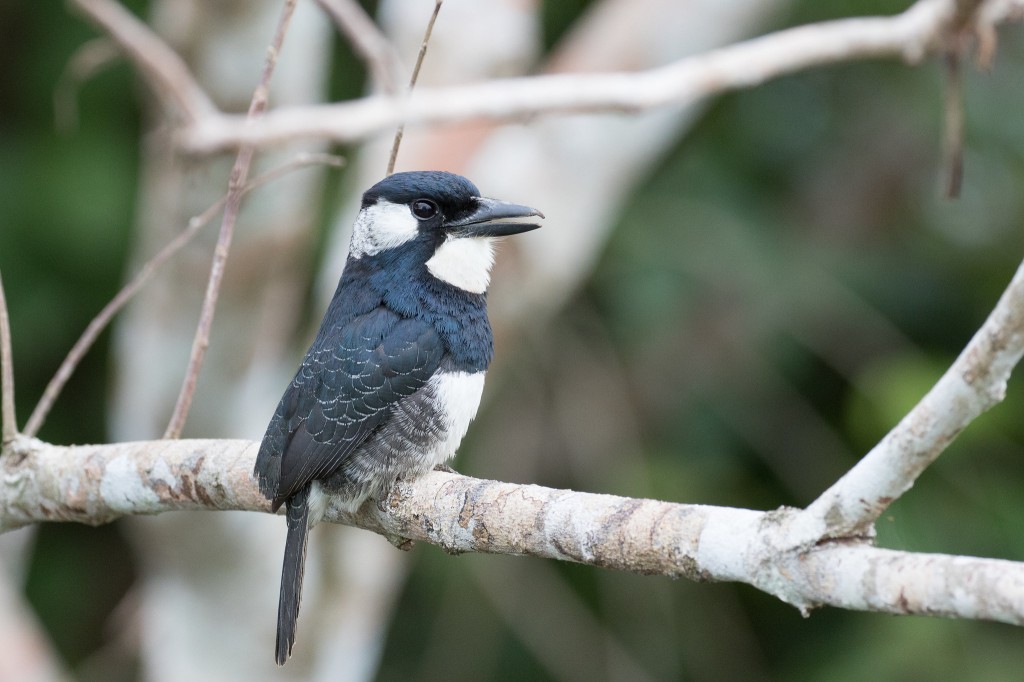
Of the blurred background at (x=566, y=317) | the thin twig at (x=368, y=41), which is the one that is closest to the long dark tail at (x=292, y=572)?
the thin twig at (x=368, y=41)

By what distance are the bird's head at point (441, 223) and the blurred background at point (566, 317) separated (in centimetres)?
160

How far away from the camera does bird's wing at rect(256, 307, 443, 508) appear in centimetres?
270

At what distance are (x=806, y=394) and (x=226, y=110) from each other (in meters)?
2.96

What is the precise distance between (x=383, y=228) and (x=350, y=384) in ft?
1.49

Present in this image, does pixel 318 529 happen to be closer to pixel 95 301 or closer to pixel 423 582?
pixel 423 582

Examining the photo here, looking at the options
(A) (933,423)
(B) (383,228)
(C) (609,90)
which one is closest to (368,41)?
(C) (609,90)

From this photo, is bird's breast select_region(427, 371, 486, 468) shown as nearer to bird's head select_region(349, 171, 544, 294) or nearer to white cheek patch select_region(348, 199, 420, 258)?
bird's head select_region(349, 171, 544, 294)

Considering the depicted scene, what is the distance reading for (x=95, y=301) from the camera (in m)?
5.36

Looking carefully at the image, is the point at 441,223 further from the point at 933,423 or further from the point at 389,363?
the point at 933,423

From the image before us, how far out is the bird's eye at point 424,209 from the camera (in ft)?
9.73

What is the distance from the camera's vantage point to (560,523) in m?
2.01

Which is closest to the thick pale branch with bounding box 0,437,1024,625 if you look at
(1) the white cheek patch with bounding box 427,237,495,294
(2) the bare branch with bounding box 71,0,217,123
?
(1) the white cheek patch with bounding box 427,237,495,294

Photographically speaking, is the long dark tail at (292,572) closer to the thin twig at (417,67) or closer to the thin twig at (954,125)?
the thin twig at (417,67)

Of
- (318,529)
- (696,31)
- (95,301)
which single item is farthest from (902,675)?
(95,301)
